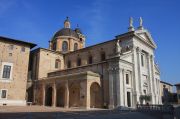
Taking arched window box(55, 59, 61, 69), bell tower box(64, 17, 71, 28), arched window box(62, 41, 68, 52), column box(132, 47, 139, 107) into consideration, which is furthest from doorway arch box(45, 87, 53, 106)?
bell tower box(64, 17, 71, 28)

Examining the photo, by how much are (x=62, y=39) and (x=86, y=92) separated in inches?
839

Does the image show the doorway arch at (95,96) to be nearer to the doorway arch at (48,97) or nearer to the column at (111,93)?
the column at (111,93)

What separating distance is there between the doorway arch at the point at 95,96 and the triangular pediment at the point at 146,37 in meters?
11.0

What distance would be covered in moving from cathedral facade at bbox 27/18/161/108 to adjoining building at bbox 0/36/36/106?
13.8ft

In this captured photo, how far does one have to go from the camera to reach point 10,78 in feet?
90.0

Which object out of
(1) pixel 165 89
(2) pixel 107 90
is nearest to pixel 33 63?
(2) pixel 107 90

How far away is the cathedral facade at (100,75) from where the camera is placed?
2556 centimetres

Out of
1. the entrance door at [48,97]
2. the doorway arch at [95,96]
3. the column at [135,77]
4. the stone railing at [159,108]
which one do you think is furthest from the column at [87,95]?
the entrance door at [48,97]

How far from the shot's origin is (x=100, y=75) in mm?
27281

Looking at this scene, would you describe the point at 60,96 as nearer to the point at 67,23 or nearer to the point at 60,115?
the point at 60,115

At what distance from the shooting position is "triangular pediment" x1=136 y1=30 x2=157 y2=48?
105ft

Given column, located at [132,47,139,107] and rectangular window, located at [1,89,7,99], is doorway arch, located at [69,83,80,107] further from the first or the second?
rectangular window, located at [1,89,7,99]

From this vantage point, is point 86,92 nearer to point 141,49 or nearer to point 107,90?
point 107,90

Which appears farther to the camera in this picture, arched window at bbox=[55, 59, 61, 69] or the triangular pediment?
arched window at bbox=[55, 59, 61, 69]
